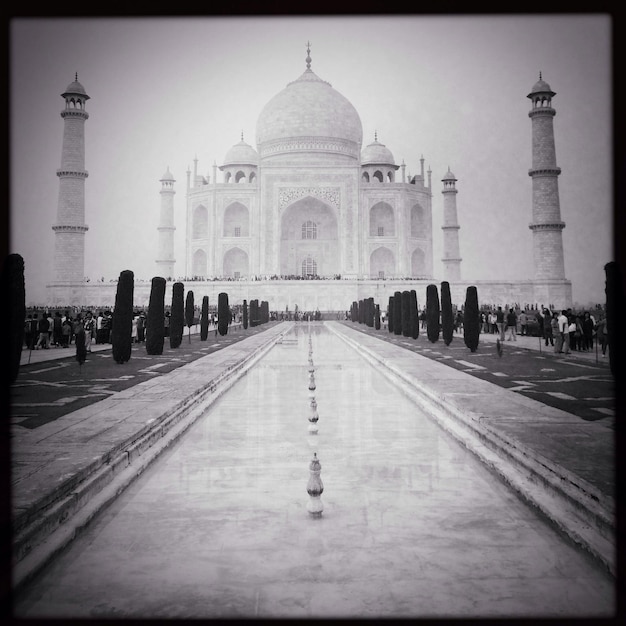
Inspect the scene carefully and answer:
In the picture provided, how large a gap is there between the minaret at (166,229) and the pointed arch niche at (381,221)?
14003 millimetres

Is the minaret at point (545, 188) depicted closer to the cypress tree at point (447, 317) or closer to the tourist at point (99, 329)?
the cypress tree at point (447, 317)

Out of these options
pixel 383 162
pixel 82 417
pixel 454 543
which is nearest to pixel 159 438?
pixel 82 417

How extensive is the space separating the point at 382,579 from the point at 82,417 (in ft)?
12.0

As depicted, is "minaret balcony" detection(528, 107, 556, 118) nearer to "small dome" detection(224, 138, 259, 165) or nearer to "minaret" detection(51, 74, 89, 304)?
"small dome" detection(224, 138, 259, 165)

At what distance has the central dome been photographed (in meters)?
42.2

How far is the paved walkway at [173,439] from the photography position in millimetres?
2738

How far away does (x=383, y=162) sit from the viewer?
4750 centimetres

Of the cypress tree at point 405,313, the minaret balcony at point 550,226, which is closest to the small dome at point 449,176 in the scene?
the minaret balcony at point 550,226

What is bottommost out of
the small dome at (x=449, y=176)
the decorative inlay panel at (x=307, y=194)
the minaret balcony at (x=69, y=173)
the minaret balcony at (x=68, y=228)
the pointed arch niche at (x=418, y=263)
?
the pointed arch niche at (x=418, y=263)

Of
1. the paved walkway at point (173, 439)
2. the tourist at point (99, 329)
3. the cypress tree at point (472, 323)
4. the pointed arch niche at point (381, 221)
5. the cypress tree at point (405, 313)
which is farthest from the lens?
the pointed arch niche at point (381, 221)

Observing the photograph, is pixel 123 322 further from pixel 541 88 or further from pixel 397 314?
pixel 541 88

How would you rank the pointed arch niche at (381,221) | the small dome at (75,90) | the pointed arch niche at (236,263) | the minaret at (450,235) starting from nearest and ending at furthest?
the small dome at (75,90) → the minaret at (450,235) → the pointed arch niche at (381,221) → the pointed arch niche at (236,263)

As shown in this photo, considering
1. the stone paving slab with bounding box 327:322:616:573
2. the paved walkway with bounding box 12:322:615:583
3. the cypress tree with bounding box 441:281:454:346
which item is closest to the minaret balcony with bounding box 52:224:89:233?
the cypress tree with bounding box 441:281:454:346

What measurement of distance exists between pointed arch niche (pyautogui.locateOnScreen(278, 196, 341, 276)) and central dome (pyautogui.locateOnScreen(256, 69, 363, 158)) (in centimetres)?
422
